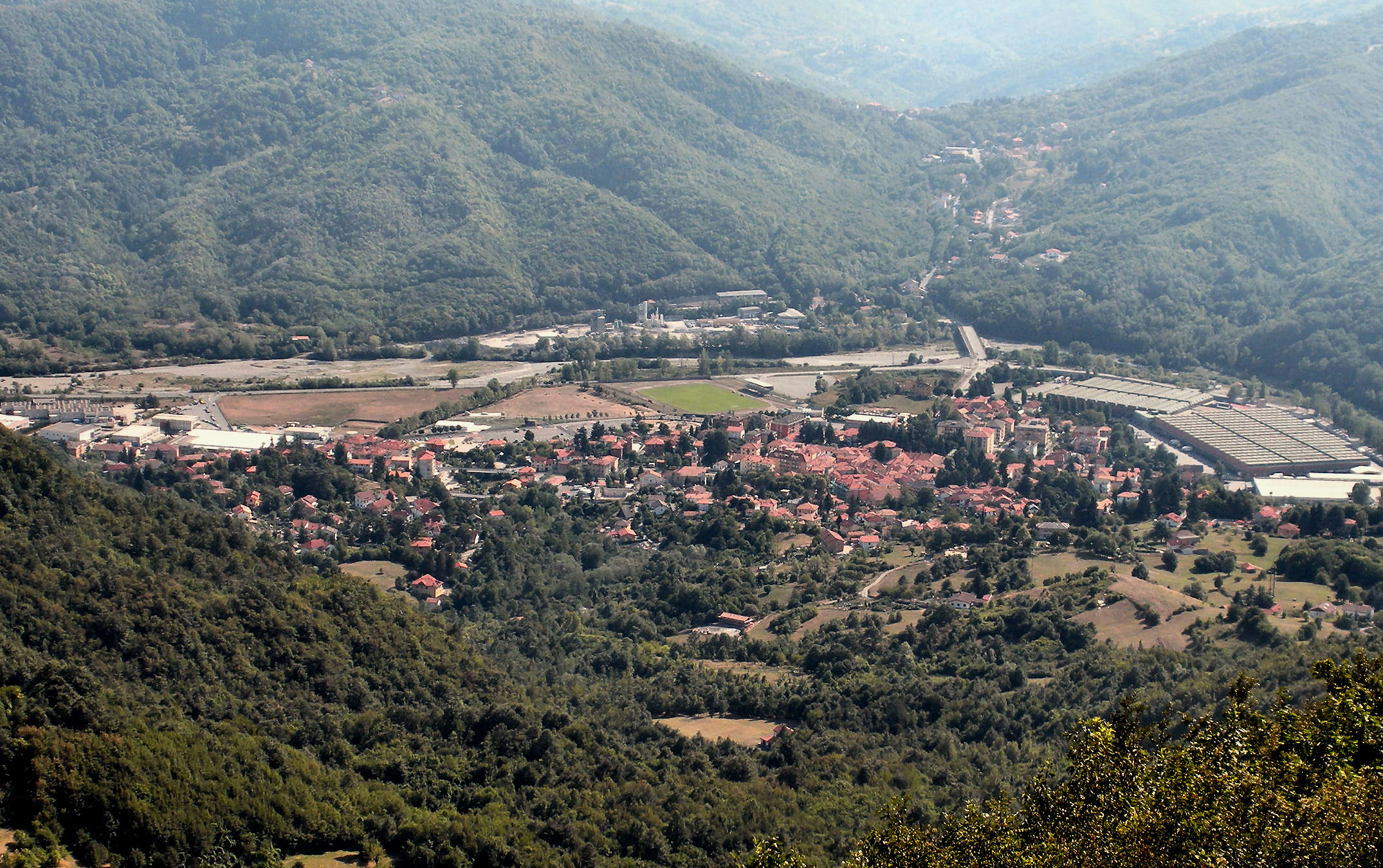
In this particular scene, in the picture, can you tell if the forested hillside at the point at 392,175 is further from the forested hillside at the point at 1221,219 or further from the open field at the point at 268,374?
the forested hillside at the point at 1221,219

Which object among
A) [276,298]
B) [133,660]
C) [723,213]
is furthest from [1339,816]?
[723,213]

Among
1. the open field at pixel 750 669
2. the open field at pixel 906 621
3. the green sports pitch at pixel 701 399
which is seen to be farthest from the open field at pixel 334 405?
the open field at pixel 906 621

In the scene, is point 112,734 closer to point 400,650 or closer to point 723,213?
point 400,650

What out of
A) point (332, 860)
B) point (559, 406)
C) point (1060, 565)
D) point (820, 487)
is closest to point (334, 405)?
point (559, 406)

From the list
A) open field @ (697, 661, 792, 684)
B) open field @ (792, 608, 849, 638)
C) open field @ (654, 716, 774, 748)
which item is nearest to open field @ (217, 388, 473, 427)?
open field @ (792, 608, 849, 638)

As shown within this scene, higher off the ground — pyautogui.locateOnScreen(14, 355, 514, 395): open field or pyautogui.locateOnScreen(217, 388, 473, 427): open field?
pyautogui.locateOnScreen(14, 355, 514, 395): open field

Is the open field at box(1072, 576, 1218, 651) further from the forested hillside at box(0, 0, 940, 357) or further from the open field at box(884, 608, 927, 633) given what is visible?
the forested hillside at box(0, 0, 940, 357)

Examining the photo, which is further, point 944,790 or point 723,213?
point 723,213
